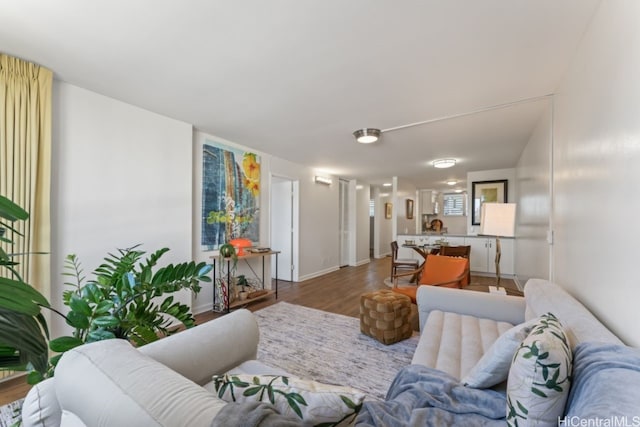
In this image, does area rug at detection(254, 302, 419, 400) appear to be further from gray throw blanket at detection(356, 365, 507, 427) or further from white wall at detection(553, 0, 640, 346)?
white wall at detection(553, 0, 640, 346)

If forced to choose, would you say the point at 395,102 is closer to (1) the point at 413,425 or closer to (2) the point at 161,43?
(2) the point at 161,43

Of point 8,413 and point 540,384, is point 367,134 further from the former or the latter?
point 8,413

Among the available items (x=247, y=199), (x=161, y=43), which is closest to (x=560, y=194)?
(x=161, y=43)

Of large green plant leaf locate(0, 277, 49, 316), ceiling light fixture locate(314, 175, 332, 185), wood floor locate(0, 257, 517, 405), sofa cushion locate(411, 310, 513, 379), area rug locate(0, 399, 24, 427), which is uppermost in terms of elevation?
ceiling light fixture locate(314, 175, 332, 185)

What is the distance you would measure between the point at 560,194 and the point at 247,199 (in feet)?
12.2

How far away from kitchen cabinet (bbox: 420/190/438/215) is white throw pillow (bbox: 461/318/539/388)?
28.0ft

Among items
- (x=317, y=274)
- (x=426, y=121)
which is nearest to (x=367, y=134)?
(x=426, y=121)

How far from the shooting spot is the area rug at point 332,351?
2055mm

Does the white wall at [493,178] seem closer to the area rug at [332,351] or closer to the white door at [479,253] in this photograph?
the white door at [479,253]

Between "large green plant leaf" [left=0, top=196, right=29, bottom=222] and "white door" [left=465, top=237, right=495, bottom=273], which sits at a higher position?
"large green plant leaf" [left=0, top=196, right=29, bottom=222]

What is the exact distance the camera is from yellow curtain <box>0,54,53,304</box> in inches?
73.9

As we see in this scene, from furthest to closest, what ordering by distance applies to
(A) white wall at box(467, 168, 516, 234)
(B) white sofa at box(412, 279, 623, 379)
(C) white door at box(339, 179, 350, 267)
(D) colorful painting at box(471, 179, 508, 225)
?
(C) white door at box(339, 179, 350, 267), (D) colorful painting at box(471, 179, 508, 225), (A) white wall at box(467, 168, 516, 234), (B) white sofa at box(412, 279, 623, 379)

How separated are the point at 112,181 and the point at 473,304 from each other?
3498 mm

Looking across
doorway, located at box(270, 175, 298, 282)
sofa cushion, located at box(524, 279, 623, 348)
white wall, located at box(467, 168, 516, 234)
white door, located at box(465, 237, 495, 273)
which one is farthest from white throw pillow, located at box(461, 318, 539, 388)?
white door, located at box(465, 237, 495, 273)
